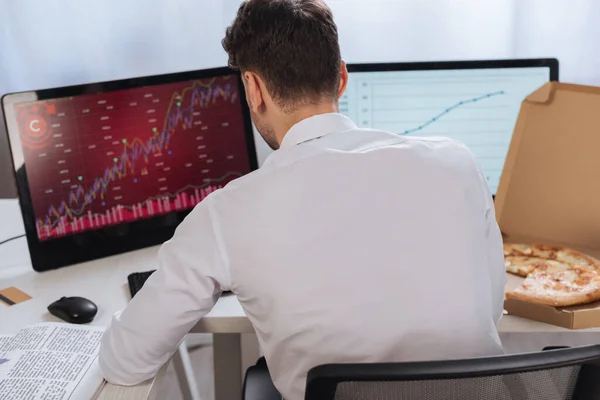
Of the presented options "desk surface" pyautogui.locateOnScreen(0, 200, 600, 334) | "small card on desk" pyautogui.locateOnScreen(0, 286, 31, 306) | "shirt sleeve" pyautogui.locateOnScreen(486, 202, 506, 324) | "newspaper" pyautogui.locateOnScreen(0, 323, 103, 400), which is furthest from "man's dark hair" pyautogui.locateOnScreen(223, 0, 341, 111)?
"small card on desk" pyautogui.locateOnScreen(0, 286, 31, 306)

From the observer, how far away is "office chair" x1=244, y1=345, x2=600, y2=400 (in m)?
0.74

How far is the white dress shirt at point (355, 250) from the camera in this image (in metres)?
0.94

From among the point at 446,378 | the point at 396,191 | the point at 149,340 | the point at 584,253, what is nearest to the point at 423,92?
the point at 584,253

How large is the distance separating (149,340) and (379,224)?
1.26 feet

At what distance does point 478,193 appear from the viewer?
1.02 m

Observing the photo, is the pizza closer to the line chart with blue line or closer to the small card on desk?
the line chart with blue line

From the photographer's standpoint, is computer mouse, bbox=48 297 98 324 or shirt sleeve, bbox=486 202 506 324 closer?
shirt sleeve, bbox=486 202 506 324

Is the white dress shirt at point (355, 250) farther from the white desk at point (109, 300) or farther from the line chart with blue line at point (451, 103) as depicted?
the line chart with blue line at point (451, 103)

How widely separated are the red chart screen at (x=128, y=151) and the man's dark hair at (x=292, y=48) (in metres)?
0.49

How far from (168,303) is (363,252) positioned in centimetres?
30

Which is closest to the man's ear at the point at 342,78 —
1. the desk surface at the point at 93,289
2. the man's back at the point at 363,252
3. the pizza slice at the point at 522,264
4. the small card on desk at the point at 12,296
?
the man's back at the point at 363,252

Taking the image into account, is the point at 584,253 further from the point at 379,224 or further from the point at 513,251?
the point at 379,224

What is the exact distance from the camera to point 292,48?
3.51 ft

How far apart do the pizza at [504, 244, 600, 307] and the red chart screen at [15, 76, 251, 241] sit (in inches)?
24.6
